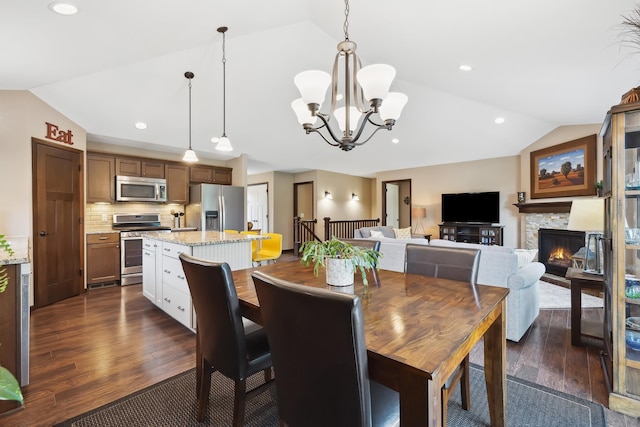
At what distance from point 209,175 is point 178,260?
354cm

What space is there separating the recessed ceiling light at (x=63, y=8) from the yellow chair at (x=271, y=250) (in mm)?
2790

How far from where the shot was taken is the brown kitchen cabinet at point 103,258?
4547mm

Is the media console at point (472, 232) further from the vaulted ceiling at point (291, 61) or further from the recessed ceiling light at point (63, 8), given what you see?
the recessed ceiling light at point (63, 8)

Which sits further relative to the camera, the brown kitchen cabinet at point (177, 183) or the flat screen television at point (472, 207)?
the flat screen television at point (472, 207)

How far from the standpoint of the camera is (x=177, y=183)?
18.9 feet

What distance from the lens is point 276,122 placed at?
5234 mm

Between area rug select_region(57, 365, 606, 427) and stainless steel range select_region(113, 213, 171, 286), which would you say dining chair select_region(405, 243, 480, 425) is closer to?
area rug select_region(57, 365, 606, 427)

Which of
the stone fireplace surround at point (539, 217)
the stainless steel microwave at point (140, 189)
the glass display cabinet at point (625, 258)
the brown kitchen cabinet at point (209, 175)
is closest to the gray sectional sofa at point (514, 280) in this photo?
the glass display cabinet at point (625, 258)

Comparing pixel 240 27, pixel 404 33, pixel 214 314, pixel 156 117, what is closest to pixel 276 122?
pixel 156 117

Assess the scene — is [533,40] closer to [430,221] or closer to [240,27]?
[240,27]

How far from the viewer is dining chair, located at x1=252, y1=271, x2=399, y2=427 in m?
0.88

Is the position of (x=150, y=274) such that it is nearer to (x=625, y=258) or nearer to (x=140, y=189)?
(x=140, y=189)

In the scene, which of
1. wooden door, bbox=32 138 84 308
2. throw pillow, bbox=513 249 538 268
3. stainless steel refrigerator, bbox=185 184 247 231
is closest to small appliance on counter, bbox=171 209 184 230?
stainless steel refrigerator, bbox=185 184 247 231

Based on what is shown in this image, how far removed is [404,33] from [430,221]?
5681 millimetres
